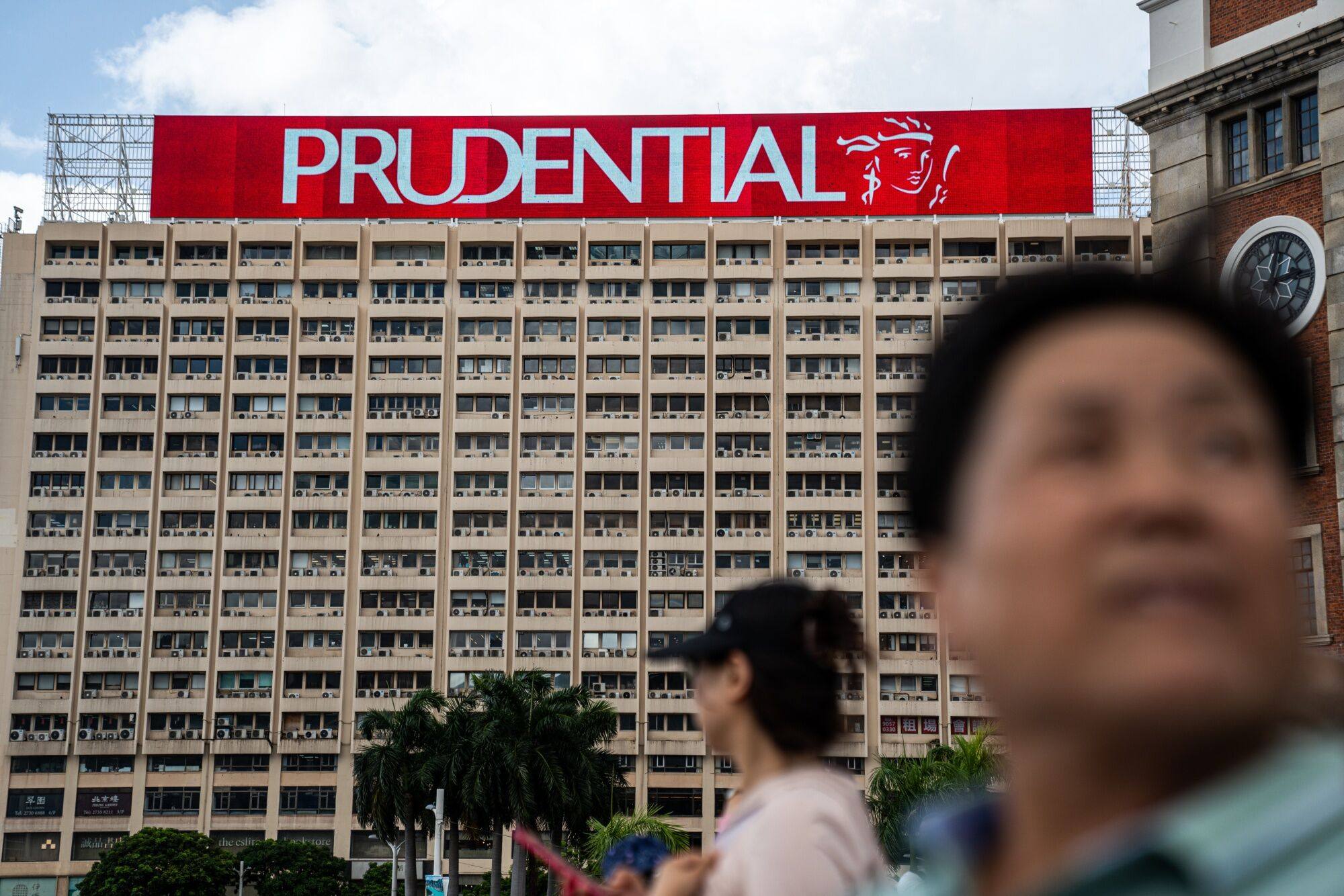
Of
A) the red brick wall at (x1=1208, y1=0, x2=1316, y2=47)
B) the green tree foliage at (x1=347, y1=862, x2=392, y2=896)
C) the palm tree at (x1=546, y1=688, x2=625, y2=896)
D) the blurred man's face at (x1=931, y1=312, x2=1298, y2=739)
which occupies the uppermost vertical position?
the red brick wall at (x1=1208, y1=0, x2=1316, y2=47)

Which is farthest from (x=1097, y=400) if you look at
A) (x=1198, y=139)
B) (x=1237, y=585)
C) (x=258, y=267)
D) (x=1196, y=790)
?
Result: (x=258, y=267)

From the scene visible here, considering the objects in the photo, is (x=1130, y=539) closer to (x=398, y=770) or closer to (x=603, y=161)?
(x=398, y=770)

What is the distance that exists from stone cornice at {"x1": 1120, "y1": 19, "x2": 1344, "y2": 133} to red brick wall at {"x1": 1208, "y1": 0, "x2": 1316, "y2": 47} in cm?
71

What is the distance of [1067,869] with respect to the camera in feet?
3.05

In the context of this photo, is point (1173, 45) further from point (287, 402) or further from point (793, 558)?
point (287, 402)

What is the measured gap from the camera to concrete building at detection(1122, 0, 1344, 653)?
22219 mm

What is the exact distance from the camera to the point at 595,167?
2840 inches

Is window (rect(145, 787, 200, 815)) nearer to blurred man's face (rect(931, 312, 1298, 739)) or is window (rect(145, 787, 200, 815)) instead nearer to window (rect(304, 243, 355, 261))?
window (rect(304, 243, 355, 261))

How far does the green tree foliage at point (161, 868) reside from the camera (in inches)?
2212

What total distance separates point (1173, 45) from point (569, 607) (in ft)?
159

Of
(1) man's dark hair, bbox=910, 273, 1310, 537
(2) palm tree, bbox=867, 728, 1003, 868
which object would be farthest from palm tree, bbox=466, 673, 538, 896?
(1) man's dark hair, bbox=910, 273, 1310, 537

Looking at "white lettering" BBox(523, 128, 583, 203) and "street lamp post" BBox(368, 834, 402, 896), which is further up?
"white lettering" BBox(523, 128, 583, 203)

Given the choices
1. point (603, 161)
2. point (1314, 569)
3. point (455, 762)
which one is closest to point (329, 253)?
point (603, 161)

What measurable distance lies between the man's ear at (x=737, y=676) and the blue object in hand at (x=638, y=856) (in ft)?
1.19
